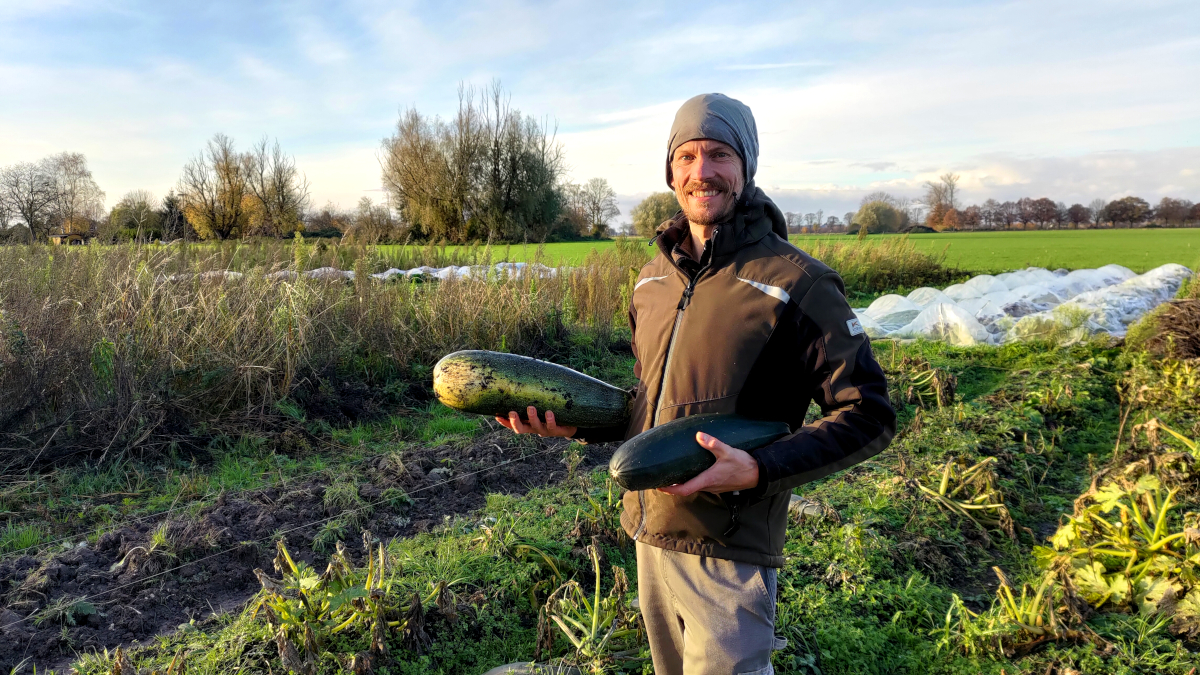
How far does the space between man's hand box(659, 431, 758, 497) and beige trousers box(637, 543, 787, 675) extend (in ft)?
0.93

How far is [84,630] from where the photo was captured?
3404 millimetres

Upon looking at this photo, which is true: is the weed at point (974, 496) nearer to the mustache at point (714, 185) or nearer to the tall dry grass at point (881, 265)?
the mustache at point (714, 185)

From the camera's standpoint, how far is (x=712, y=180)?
1982 millimetres

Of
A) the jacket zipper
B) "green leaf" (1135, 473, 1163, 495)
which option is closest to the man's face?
the jacket zipper

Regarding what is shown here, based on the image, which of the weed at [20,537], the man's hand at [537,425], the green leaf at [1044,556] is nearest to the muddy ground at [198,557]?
the weed at [20,537]

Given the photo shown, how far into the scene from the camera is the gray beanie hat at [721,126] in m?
1.95

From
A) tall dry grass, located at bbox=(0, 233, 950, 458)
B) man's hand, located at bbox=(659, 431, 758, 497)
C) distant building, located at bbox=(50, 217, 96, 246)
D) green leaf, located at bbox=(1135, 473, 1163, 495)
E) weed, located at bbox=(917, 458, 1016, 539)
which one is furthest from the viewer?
distant building, located at bbox=(50, 217, 96, 246)

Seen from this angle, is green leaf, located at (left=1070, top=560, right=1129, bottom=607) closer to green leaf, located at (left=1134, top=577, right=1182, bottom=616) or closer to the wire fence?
green leaf, located at (left=1134, top=577, right=1182, bottom=616)

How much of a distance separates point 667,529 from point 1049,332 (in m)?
10.9

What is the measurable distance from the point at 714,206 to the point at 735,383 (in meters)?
0.49

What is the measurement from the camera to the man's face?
1979 mm

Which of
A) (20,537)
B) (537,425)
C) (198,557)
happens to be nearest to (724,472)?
(537,425)

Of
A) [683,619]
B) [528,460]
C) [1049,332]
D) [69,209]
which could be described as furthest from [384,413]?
[69,209]

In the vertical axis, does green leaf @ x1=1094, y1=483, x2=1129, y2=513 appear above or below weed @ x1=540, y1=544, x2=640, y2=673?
above
